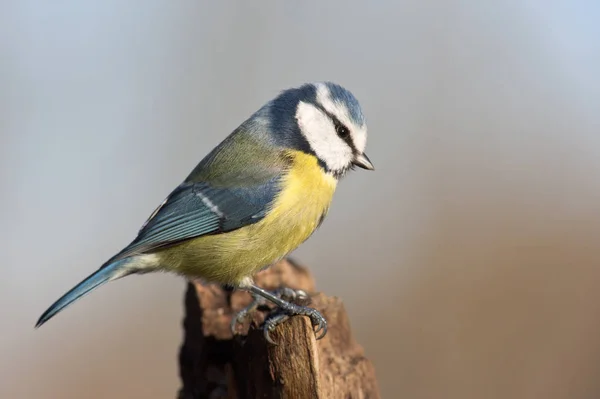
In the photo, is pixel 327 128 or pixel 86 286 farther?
pixel 327 128

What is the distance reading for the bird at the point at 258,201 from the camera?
5.88 feet

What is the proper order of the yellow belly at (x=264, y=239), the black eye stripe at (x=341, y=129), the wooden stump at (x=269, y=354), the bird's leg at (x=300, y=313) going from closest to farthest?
the wooden stump at (x=269, y=354), the bird's leg at (x=300, y=313), the yellow belly at (x=264, y=239), the black eye stripe at (x=341, y=129)

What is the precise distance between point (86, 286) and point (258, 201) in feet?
1.64

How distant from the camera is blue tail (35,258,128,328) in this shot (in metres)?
1.66

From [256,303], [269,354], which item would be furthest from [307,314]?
[256,303]

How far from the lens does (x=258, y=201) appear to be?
1.80 m

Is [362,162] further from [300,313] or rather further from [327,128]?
[300,313]

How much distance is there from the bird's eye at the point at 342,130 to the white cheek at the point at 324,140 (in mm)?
10

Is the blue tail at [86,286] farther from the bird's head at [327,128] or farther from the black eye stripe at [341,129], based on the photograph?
the black eye stripe at [341,129]

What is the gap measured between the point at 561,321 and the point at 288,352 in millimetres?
1927

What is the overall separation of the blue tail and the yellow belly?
0.13 metres

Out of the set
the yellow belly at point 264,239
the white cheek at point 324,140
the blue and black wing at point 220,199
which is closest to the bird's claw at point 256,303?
the yellow belly at point 264,239

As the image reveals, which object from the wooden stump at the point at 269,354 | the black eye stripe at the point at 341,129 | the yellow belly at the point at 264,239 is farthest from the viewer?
the black eye stripe at the point at 341,129

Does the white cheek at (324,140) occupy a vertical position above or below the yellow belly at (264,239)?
above
